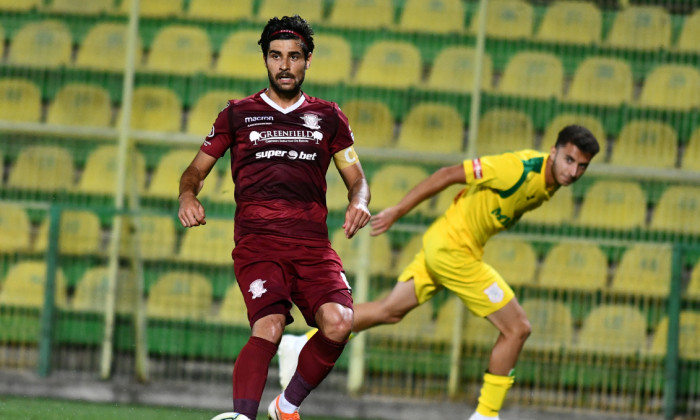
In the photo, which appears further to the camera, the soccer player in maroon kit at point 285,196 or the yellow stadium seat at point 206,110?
the yellow stadium seat at point 206,110

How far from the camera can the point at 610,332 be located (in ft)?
26.1

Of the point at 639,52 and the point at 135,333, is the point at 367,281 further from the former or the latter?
the point at 639,52

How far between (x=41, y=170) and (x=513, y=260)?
4.32m

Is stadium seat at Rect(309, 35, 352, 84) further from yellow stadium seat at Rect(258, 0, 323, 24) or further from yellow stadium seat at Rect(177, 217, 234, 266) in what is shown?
yellow stadium seat at Rect(177, 217, 234, 266)

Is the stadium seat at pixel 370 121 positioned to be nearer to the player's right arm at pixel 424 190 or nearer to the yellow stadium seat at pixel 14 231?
the yellow stadium seat at pixel 14 231

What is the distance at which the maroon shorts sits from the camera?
14.5ft

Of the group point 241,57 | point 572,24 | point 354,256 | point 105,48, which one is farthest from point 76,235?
point 572,24

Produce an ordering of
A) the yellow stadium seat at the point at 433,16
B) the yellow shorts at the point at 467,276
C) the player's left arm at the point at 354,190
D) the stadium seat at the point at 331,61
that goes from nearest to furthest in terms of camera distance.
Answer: the player's left arm at the point at 354,190
the yellow shorts at the point at 467,276
the stadium seat at the point at 331,61
the yellow stadium seat at the point at 433,16

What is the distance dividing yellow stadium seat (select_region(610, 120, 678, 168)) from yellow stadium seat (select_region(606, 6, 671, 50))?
0.84m

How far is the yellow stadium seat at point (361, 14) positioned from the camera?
9.98 m

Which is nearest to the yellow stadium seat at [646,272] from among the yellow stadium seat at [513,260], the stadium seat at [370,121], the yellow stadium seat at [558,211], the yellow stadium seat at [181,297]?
the yellow stadium seat at [513,260]

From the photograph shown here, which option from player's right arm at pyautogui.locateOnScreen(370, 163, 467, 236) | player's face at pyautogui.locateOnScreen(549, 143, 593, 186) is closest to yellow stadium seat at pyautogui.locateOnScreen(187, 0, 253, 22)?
player's right arm at pyautogui.locateOnScreen(370, 163, 467, 236)

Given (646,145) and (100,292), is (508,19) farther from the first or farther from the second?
(100,292)

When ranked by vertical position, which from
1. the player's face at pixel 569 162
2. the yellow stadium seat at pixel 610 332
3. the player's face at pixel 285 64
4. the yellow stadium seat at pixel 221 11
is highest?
the yellow stadium seat at pixel 221 11
